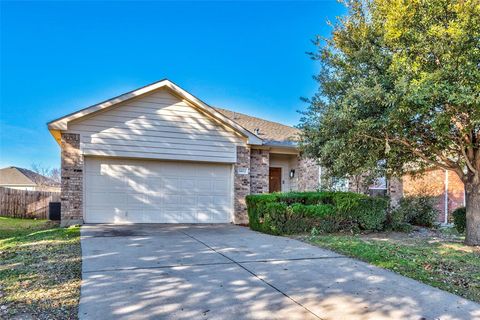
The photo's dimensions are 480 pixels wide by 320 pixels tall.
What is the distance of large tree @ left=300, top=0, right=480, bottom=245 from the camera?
5809 millimetres

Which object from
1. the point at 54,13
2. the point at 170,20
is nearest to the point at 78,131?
the point at 54,13

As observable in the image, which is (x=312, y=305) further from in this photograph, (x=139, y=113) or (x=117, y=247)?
(x=139, y=113)

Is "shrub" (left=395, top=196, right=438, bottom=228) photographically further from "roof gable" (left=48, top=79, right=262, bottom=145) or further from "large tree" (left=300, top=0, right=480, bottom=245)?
"roof gable" (left=48, top=79, right=262, bottom=145)

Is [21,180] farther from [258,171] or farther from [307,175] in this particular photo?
[307,175]

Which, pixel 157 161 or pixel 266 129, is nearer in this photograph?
pixel 157 161

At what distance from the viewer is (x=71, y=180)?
402 inches

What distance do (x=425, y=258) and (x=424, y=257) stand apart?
0.28 feet

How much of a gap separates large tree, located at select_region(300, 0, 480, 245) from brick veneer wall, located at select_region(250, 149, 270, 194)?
3.72 metres

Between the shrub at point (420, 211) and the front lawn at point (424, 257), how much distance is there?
10.9 feet

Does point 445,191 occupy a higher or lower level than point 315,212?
higher

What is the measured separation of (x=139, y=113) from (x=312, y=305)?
28.7 ft

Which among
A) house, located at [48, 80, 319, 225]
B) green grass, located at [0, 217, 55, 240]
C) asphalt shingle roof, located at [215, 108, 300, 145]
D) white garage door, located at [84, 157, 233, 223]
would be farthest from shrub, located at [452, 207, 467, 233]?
green grass, located at [0, 217, 55, 240]

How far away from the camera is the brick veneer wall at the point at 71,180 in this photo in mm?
10141

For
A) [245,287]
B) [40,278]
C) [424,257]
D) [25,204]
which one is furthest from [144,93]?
[25,204]
